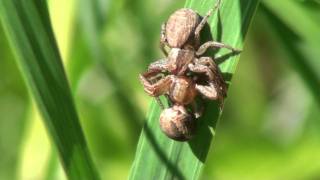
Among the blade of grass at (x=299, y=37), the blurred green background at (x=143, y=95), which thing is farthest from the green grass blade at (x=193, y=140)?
the blade of grass at (x=299, y=37)

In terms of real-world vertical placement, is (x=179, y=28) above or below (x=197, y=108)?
above

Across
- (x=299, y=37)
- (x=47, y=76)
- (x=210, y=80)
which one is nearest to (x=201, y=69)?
(x=210, y=80)

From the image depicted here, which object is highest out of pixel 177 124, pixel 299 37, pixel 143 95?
pixel 299 37

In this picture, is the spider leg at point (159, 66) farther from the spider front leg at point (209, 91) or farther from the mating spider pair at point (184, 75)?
the spider front leg at point (209, 91)

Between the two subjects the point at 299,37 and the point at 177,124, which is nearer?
the point at 177,124

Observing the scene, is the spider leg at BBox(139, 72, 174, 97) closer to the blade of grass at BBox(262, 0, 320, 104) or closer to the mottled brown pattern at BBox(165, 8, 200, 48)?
the mottled brown pattern at BBox(165, 8, 200, 48)

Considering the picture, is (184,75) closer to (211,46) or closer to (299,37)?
(211,46)

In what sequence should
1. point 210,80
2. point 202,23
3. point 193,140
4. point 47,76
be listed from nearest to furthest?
point 47,76 → point 193,140 → point 202,23 → point 210,80

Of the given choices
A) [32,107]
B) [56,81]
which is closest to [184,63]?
[56,81]
